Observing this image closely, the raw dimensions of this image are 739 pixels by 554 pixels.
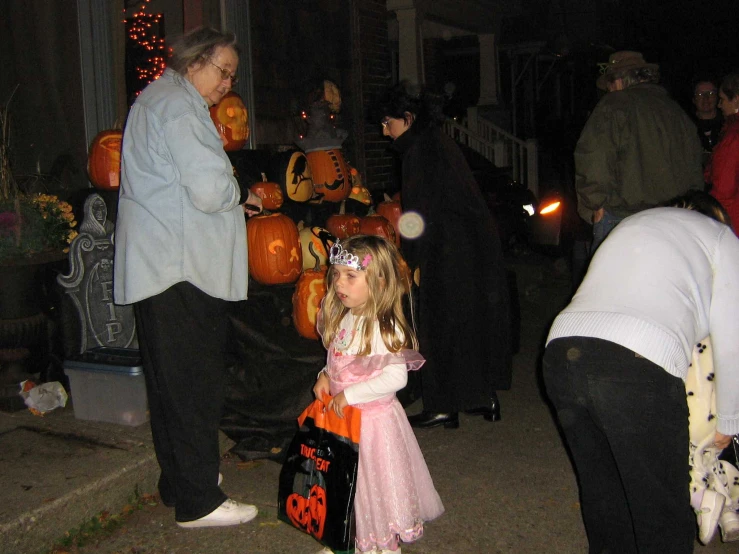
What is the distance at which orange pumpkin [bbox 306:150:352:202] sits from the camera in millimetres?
5426

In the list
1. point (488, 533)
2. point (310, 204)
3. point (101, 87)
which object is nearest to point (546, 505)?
point (488, 533)

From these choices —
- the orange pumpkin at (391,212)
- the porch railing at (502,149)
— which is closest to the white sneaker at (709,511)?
the orange pumpkin at (391,212)

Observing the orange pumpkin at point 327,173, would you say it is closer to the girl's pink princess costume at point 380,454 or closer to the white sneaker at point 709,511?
the girl's pink princess costume at point 380,454

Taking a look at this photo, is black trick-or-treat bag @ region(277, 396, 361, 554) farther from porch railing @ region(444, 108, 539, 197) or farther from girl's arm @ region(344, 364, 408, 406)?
porch railing @ region(444, 108, 539, 197)

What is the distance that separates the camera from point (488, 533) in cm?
333

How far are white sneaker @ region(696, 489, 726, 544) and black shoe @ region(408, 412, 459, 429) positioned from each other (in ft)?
6.35

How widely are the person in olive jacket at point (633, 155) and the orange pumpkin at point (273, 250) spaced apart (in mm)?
1801

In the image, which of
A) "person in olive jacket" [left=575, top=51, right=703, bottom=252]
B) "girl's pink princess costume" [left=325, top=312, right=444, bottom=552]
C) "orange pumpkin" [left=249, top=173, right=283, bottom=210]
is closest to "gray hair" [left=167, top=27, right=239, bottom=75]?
"girl's pink princess costume" [left=325, top=312, right=444, bottom=552]

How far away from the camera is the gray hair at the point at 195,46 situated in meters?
3.07

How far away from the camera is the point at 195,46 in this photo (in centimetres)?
306

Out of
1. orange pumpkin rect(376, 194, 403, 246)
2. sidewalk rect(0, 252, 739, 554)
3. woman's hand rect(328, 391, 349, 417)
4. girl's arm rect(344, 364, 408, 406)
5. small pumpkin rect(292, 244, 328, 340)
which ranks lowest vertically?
sidewalk rect(0, 252, 739, 554)

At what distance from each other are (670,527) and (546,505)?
135 centimetres

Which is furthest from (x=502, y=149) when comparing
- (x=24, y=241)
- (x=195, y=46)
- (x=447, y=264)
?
(x=195, y=46)

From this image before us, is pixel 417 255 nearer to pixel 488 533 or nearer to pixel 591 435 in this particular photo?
pixel 488 533
